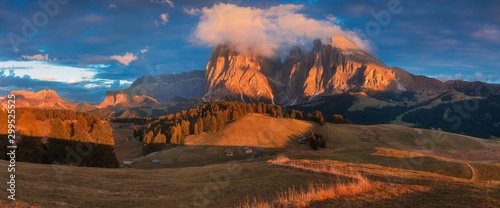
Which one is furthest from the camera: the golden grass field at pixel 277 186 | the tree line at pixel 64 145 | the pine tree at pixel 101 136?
the pine tree at pixel 101 136

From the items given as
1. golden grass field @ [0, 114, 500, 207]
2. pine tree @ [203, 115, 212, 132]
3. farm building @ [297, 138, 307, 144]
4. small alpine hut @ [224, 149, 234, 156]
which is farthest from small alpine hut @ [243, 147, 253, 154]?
golden grass field @ [0, 114, 500, 207]

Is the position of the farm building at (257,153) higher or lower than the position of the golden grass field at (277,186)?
lower

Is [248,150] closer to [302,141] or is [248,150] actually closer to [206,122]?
[302,141]

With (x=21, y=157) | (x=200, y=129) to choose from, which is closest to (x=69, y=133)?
(x=21, y=157)

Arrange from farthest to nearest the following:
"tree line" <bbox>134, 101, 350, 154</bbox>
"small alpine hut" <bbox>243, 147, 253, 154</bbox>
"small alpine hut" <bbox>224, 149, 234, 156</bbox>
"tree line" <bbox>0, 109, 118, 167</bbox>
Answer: "tree line" <bbox>134, 101, 350, 154</bbox>, "small alpine hut" <bbox>243, 147, 253, 154</bbox>, "small alpine hut" <bbox>224, 149, 234, 156</bbox>, "tree line" <bbox>0, 109, 118, 167</bbox>

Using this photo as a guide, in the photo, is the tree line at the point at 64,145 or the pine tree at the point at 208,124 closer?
the tree line at the point at 64,145

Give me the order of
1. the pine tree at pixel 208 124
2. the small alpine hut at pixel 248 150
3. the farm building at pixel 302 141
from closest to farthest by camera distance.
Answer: the small alpine hut at pixel 248 150 < the farm building at pixel 302 141 < the pine tree at pixel 208 124

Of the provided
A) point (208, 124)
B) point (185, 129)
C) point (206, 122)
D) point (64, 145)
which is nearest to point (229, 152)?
point (208, 124)

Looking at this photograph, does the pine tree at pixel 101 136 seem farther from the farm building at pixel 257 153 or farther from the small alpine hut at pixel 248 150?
the small alpine hut at pixel 248 150

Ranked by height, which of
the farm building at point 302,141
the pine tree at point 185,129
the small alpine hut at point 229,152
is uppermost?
the pine tree at point 185,129

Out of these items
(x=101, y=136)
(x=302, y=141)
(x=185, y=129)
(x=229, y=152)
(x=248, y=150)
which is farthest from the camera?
(x=185, y=129)

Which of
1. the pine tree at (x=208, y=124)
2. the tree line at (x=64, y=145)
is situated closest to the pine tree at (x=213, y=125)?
the pine tree at (x=208, y=124)

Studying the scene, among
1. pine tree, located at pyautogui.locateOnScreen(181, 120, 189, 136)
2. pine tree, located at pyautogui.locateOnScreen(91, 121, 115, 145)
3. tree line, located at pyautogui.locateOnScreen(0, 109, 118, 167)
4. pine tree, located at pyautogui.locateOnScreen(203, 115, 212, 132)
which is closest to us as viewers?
tree line, located at pyautogui.locateOnScreen(0, 109, 118, 167)

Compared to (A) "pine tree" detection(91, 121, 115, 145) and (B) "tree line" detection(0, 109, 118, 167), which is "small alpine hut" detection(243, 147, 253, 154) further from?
(A) "pine tree" detection(91, 121, 115, 145)
